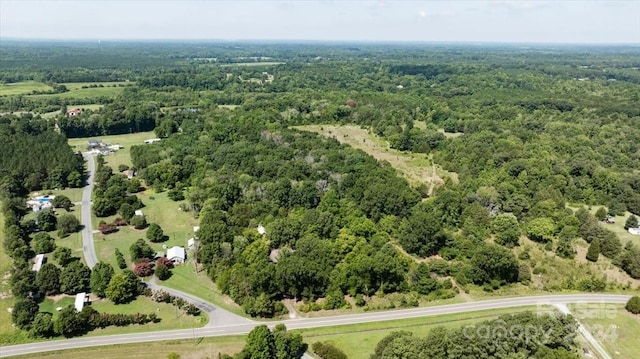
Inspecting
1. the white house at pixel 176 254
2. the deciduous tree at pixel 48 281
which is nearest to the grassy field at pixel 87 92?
the white house at pixel 176 254

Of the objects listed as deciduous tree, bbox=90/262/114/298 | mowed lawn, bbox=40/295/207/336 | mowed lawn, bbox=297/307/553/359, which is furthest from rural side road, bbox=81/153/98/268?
mowed lawn, bbox=297/307/553/359

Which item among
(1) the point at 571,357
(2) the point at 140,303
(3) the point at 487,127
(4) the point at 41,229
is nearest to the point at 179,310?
(2) the point at 140,303

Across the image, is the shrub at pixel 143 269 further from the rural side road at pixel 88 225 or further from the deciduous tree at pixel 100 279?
the rural side road at pixel 88 225

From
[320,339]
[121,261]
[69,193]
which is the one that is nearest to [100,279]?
[121,261]

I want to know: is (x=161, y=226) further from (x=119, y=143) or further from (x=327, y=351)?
(x=119, y=143)

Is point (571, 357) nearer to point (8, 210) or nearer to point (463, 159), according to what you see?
point (463, 159)

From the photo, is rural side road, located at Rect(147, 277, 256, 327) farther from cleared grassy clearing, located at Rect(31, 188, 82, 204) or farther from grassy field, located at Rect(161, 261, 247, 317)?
cleared grassy clearing, located at Rect(31, 188, 82, 204)
